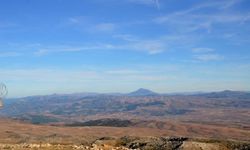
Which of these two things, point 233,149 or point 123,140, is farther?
point 123,140

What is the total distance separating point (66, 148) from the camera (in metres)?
56.6

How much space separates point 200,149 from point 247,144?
10897 millimetres

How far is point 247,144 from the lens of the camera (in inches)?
3258

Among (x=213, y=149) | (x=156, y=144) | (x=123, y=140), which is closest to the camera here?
(x=213, y=149)

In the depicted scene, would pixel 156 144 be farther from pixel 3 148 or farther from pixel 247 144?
pixel 3 148

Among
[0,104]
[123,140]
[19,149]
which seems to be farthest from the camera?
[123,140]

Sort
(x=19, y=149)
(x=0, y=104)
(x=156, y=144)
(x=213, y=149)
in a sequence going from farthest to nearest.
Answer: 1. (x=156, y=144)
2. (x=213, y=149)
3. (x=19, y=149)
4. (x=0, y=104)

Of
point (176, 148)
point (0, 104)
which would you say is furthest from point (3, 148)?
point (176, 148)

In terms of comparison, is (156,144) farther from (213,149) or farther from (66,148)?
(66,148)

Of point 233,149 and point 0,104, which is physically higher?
point 0,104

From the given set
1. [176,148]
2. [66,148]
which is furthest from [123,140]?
[66,148]

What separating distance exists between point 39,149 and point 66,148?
4.01 metres

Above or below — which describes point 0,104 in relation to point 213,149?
above

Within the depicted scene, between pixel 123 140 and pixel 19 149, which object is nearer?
pixel 19 149
